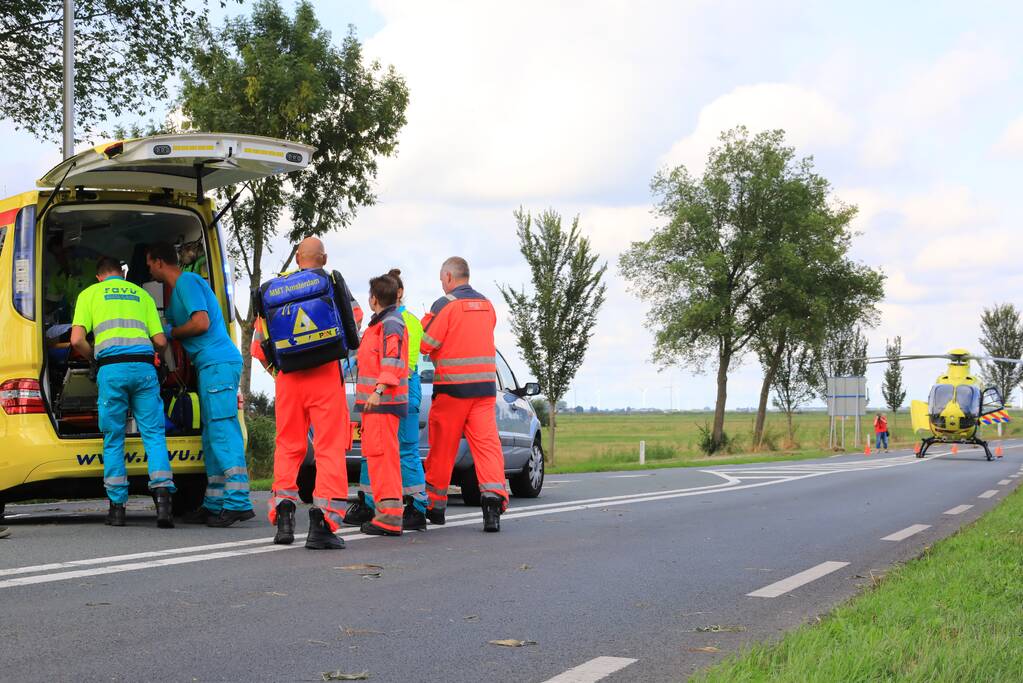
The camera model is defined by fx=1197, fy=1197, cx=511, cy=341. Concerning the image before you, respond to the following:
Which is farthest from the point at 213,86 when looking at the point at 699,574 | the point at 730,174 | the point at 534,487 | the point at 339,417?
the point at 730,174

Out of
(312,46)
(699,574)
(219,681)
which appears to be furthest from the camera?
(312,46)

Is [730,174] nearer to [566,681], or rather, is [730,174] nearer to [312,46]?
[312,46]

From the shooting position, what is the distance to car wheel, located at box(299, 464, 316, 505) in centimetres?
1065

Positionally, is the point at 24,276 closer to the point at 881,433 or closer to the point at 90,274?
the point at 90,274

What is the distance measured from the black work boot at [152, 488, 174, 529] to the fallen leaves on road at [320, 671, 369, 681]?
463cm

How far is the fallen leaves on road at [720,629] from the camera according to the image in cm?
510

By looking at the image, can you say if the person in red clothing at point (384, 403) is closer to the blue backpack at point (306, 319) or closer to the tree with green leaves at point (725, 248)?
the blue backpack at point (306, 319)

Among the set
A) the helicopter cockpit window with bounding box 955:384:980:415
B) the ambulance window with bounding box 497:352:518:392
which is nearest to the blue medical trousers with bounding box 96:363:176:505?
the ambulance window with bounding box 497:352:518:392

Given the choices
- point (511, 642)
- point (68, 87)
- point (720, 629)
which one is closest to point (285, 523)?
point (511, 642)

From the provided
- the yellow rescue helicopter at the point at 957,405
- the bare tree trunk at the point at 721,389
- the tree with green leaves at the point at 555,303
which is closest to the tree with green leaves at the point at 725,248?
the bare tree trunk at the point at 721,389

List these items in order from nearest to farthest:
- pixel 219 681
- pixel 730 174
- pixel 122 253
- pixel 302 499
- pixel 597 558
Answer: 1. pixel 219 681
2. pixel 597 558
3. pixel 122 253
4. pixel 302 499
5. pixel 730 174

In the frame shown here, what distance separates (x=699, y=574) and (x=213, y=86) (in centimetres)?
2109

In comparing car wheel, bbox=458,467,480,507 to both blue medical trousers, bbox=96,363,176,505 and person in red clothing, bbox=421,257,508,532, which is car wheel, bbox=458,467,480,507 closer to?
person in red clothing, bbox=421,257,508,532

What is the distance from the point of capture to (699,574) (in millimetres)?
6766
